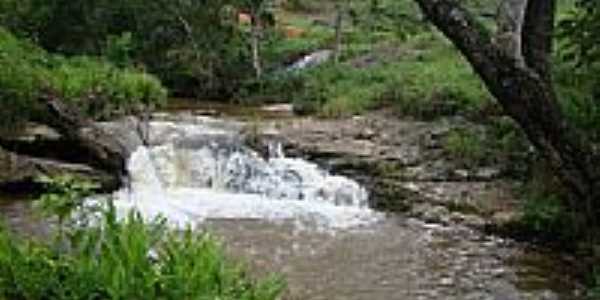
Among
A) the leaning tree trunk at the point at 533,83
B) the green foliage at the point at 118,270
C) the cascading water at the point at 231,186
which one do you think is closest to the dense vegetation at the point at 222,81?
the green foliage at the point at 118,270

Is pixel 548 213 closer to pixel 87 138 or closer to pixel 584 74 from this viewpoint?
pixel 584 74

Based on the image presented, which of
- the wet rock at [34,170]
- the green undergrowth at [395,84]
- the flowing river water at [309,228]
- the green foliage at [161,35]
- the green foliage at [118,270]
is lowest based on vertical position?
the flowing river water at [309,228]

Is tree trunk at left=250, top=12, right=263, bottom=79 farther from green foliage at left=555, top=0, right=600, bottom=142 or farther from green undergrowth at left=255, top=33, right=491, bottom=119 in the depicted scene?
green foliage at left=555, top=0, right=600, bottom=142

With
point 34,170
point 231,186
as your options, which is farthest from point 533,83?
point 34,170

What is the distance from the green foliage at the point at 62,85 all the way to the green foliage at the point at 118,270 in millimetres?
7878

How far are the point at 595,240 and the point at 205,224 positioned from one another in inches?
184

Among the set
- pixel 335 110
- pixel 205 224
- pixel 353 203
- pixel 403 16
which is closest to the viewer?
pixel 205 224

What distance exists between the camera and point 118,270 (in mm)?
5770

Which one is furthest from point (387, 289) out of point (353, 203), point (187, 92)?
point (187, 92)

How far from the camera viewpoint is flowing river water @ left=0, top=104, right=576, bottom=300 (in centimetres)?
1001

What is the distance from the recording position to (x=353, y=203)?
45.8 feet

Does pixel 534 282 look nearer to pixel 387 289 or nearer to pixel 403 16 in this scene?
pixel 387 289

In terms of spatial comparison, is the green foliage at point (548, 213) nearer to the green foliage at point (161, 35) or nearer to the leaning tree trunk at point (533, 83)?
the leaning tree trunk at point (533, 83)

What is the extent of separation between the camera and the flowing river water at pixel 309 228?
10.0 metres
